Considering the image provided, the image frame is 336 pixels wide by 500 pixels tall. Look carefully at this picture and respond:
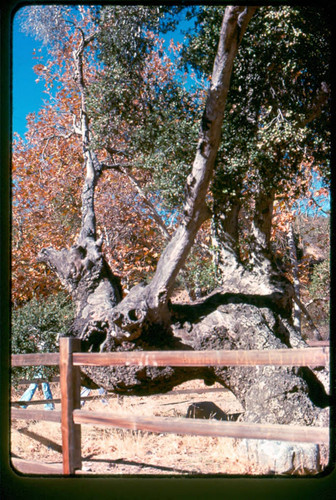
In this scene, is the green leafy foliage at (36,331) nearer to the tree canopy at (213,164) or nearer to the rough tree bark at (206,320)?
the tree canopy at (213,164)

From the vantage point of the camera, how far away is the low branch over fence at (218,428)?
312 centimetres

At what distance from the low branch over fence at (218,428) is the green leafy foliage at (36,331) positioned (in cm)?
675

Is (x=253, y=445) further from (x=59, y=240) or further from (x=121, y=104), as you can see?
(x=59, y=240)

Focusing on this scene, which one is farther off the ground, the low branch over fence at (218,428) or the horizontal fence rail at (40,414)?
the low branch over fence at (218,428)

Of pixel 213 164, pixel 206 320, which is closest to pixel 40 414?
pixel 206 320

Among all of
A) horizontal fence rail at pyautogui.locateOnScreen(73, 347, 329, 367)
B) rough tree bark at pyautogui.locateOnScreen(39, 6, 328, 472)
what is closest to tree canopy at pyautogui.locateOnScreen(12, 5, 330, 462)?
rough tree bark at pyautogui.locateOnScreen(39, 6, 328, 472)

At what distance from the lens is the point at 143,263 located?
57.1ft

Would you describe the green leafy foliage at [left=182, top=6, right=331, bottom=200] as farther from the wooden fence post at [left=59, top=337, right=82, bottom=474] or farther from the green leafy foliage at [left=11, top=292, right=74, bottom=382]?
the green leafy foliage at [left=11, top=292, right=74, bottom=382]

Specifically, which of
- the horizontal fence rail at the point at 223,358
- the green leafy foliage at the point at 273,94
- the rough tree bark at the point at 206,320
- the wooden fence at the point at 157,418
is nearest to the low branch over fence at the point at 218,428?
the wooden fence at the point at 157,418

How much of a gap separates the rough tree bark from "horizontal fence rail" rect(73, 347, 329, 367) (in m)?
2.08

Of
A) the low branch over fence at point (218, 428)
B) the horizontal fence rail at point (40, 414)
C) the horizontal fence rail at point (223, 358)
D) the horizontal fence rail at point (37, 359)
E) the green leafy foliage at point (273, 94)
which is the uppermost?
the green leafy foliage at point (273, 94)

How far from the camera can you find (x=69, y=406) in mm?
4418

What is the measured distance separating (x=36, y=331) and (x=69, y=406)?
6.78m

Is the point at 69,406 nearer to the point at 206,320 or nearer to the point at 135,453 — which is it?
the point at 135,453
